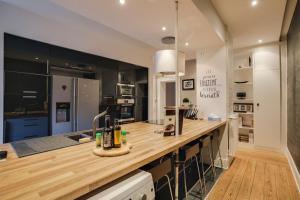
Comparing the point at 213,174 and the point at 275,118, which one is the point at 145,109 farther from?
the point at 275,118

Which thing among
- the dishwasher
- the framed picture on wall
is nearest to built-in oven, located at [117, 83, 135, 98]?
the framed picture on wall

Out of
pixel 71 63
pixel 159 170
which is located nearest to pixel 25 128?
pixel 71 63

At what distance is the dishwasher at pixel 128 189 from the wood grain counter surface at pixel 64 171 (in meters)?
0.05

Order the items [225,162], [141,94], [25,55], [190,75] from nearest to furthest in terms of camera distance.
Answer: [25,55]
[225,162]
[141,94]
[190,75]

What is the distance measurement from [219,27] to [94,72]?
2.50 metres

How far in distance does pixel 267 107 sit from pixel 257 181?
2.08 m

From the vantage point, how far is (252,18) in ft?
8.84

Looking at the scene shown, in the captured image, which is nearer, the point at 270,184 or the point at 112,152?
the point at 112,152

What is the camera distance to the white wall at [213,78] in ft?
9.98

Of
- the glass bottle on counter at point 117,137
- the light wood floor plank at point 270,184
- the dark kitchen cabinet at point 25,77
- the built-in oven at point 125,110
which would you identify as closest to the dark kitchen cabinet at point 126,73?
the built-in oven at point 125,110

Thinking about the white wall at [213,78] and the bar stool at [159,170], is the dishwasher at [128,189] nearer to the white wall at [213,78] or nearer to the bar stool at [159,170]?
the bar stool at [159,170]

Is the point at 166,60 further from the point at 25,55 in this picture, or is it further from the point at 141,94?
the point at 141,94

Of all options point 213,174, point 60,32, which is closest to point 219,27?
point 213,174

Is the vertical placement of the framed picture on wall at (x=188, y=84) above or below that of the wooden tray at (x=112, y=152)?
above
